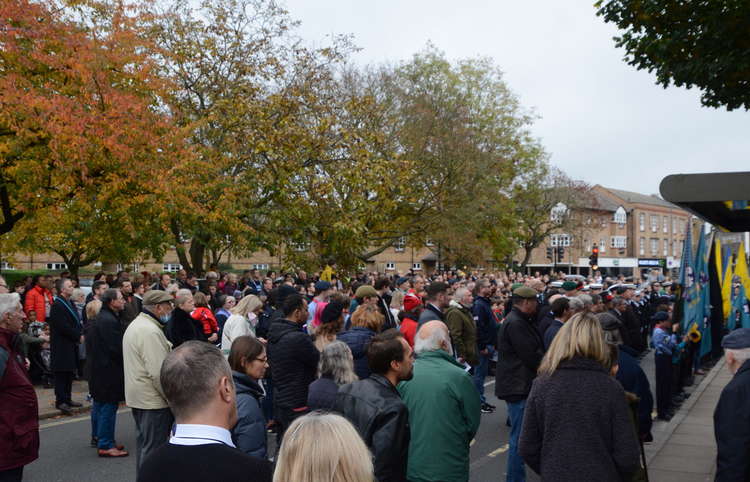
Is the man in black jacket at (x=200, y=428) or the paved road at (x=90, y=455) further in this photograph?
the paved road at (x=90, y=455)

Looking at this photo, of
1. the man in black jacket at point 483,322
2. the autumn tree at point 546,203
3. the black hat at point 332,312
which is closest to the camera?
the black hat at point 332,312

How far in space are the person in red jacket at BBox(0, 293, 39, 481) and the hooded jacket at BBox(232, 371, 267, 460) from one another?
1.53 m

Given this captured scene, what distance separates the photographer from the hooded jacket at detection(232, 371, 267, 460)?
13.4ft

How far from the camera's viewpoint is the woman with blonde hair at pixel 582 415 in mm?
3730

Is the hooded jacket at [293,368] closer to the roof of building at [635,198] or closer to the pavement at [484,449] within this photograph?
the pavement at [484,449]

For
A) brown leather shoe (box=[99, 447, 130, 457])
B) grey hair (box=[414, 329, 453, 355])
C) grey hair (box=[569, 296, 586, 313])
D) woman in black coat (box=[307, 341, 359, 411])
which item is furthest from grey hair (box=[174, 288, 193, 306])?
grey hair (box=[569, 296, 586, 313])

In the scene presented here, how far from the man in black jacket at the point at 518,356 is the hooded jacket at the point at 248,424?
3.11 meters

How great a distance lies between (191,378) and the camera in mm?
2537

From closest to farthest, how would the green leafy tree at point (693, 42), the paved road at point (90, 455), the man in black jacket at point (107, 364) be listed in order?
Result: the paved road at point (90, 455) < the man in black jacket at point (107, 364) < the green leafy tree at point (693, 42)

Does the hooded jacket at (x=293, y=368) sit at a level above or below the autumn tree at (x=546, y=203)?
below

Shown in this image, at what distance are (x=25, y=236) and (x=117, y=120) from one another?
38.1 ft

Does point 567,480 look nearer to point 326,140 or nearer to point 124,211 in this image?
point 124,211

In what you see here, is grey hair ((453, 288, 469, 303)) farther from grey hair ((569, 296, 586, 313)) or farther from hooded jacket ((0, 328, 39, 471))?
hooded jacket ((0, 328, 39, 471))

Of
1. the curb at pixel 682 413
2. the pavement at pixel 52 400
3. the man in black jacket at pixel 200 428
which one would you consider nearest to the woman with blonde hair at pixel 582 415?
the man in black jacket at pixel 200 428
